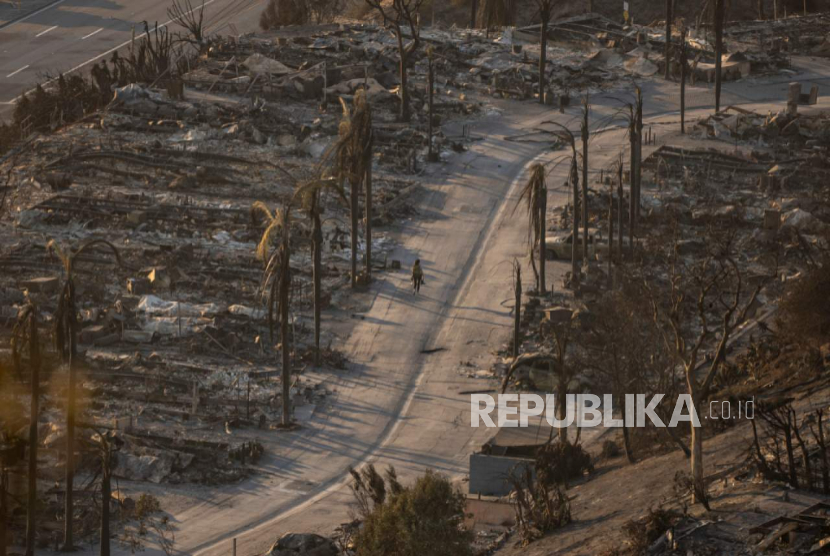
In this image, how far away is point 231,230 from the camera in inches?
2074

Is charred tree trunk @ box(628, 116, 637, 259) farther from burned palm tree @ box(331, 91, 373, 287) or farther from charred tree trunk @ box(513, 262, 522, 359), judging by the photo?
burned palm tree @ box(331, 91, 373, 287)

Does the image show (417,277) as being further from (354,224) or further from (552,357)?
(552,357)

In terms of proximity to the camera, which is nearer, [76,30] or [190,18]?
[190,18]

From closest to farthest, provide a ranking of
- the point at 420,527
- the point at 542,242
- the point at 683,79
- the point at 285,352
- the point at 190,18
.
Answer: the point at 420,527, the point at 285,352, the point at 542,242, the point at 683,79, the point at 190,18

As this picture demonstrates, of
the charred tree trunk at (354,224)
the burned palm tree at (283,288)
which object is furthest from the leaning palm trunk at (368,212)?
the burned palm tree at (283,288)

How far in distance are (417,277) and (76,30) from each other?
38553 millimetres

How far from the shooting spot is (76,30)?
270 ft

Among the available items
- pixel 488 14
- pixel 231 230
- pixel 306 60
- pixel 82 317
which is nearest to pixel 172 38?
pixel 306 60

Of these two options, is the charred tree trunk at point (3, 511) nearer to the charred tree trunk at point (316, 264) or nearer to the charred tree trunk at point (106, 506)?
the charred tree trunk at point (106, 506)

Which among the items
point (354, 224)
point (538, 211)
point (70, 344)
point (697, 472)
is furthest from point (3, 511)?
point (538, 211)

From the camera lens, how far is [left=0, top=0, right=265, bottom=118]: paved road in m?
76.4

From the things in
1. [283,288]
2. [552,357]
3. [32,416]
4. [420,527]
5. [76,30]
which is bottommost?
[552,357]

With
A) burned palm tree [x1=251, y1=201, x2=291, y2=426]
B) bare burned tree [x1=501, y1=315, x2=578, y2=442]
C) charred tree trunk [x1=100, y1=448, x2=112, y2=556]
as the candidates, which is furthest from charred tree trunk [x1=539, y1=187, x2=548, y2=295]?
charred tree trunk [x1=100, y1=448, x2=112, y2=556]

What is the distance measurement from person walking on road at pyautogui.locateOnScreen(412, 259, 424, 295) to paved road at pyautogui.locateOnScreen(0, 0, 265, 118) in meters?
28.7
